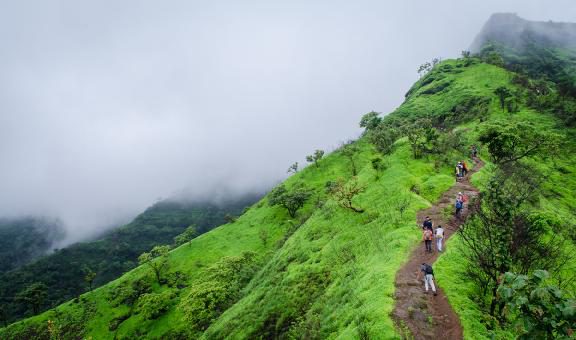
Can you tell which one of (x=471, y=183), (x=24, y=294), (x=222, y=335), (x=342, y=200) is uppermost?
(x=24, y=294)

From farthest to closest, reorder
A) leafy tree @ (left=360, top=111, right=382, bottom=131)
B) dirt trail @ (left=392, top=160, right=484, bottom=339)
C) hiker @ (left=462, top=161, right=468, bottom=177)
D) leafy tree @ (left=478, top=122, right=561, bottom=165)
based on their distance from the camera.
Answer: leafy tree @ (left=360, top=111, right=382, bottom=131) < leafy tree @ (left=478, top=122, right=561, bottom=165) < hiker @ (left=462, top=161, right=468, bottom=177) < dirt trail @ (left=392, top=160, right=484, bottom=339)

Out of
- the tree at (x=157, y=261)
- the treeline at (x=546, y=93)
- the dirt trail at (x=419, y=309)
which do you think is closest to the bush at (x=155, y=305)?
the tree at (x=157, y=261)

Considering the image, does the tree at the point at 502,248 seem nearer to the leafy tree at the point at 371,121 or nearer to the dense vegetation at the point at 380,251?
the dense vegetation at the point at 380,251

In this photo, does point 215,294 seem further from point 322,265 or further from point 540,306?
point 540,306

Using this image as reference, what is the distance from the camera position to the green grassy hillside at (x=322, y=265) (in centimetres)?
2686

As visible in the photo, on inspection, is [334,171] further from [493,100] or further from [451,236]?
[451,236]

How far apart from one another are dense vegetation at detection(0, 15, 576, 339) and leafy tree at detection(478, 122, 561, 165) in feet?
1.04

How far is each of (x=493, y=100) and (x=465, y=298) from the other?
12373cm

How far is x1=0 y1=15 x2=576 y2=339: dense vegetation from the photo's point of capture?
66.2 feet

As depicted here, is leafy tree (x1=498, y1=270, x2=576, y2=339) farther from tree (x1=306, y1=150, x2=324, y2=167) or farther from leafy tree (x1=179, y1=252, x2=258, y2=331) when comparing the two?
tree (x1=306, y1=150, x2=324, y2=167)

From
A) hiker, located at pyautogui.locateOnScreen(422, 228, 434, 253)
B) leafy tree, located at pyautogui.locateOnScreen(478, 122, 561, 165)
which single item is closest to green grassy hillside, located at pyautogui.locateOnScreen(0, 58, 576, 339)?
hiker, located at pyautogui.locateOnScreen(422, 228, 434, 253)

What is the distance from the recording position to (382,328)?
20.3 meters

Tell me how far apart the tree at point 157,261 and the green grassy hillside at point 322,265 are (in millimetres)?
2786

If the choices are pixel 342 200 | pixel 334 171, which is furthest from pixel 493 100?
pixel 342 200
